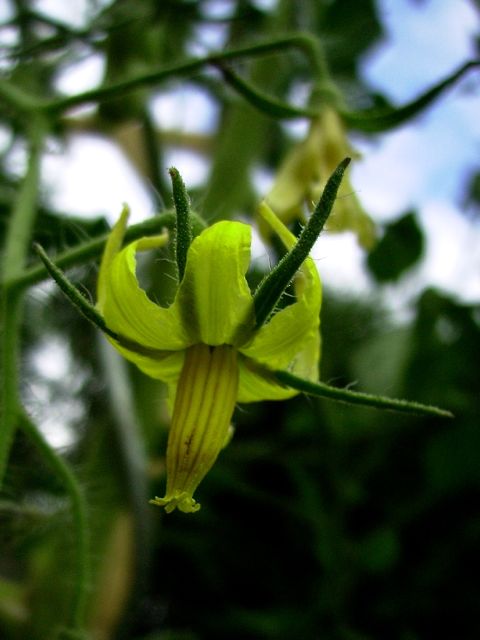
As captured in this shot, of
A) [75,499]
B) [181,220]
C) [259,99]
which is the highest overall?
[259,99]

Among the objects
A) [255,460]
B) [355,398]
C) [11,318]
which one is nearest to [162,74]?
[11,318]

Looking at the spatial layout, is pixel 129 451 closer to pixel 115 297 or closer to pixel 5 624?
pixel 5 624

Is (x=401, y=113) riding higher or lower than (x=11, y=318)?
higher

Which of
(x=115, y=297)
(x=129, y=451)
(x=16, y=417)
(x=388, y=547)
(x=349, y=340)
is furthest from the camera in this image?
(x=349, y=340)

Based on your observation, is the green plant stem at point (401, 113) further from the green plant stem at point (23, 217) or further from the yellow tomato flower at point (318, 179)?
the green plant stem at point (23, 217)

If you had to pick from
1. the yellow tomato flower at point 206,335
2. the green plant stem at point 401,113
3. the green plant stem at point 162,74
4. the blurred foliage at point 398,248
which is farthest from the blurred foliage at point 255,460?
the yellow tomato flower at point 206,335

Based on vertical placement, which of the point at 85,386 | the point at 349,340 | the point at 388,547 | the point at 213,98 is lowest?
the point at 388,547

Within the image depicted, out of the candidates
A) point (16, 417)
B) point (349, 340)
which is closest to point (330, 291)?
point (349, 340)

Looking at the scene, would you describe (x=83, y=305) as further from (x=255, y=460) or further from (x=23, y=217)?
(x=255, y=460)
